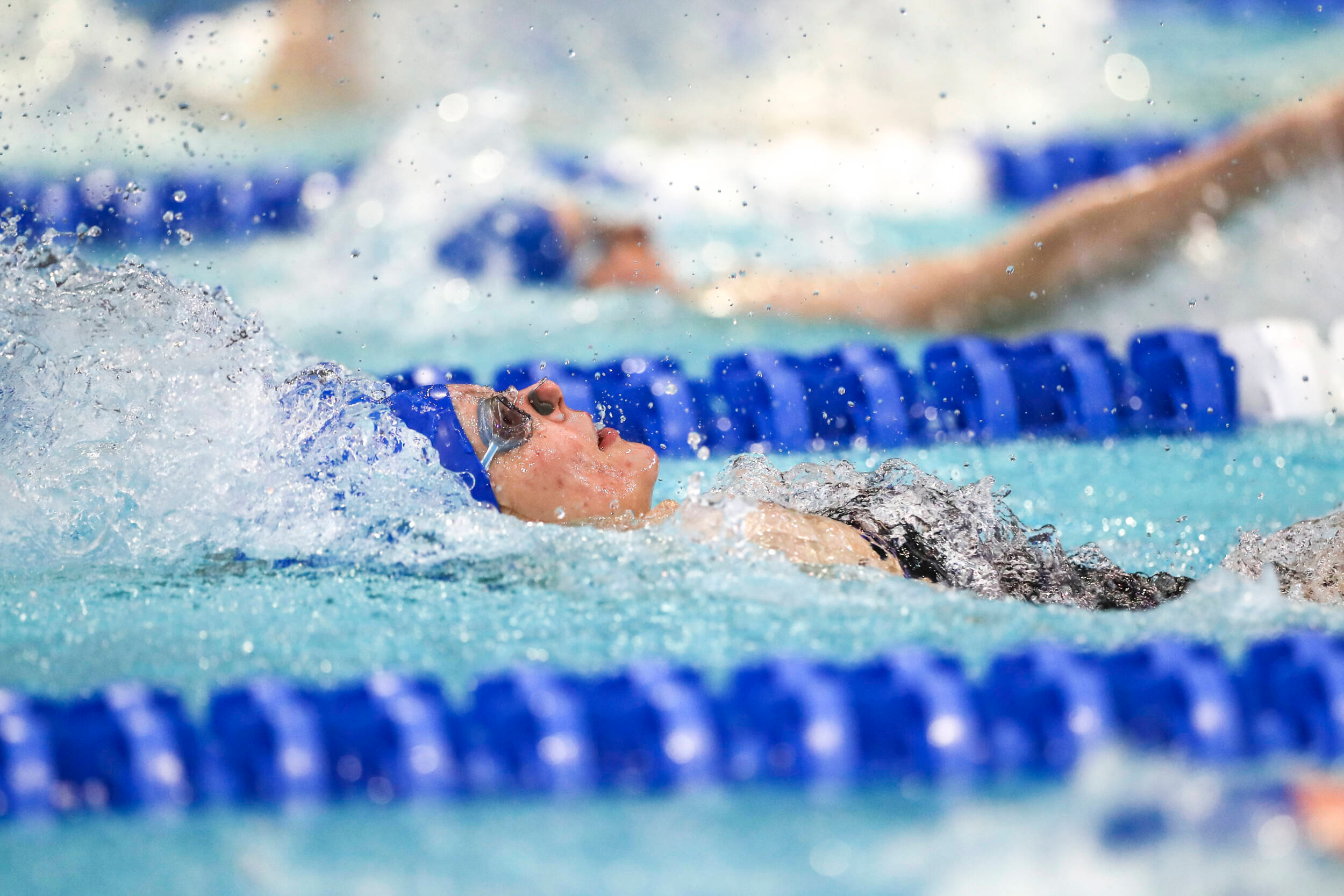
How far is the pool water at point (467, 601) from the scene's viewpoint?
4.00 ft

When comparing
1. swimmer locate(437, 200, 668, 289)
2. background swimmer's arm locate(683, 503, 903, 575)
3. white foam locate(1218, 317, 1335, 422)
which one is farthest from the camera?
swimmer locate(437, 200, 668, 289)

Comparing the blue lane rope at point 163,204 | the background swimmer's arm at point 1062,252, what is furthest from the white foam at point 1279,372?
the blue lane rope at point 163,204

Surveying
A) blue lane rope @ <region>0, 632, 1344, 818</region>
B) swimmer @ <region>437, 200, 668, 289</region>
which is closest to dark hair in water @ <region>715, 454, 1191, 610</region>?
blue lane rope @ <region>0, 632, 1344, 818</region>

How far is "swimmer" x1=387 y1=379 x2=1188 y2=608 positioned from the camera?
1811 millimetres

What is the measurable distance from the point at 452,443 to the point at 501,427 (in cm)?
7

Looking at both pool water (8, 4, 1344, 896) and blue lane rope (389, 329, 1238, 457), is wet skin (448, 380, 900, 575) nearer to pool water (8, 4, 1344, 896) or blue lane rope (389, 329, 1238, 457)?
pool water (8, 4, 1344, 896)

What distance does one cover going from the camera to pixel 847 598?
1.66 meters

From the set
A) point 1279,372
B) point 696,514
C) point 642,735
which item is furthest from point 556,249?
point 642,735

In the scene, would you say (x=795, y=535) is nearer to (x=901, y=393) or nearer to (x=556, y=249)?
(x=901, y=393)

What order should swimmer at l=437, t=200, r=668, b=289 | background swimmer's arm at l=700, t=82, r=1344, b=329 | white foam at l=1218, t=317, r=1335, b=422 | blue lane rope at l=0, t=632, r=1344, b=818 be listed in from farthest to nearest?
swimmer at l=437, t=200, r=668, b=289, background swimmer's arm at l=700, t=82, r=1344, b=329, white foam at l=1218, t=317, r=1335, b=422, blue lane rope at l=0, t=632, r=1344, b=818

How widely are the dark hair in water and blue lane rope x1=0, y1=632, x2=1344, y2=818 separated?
1.49ft

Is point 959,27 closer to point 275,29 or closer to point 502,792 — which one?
point 275,29

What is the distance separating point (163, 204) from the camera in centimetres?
432

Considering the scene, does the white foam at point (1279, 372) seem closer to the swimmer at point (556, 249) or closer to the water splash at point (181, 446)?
the swimmer at point (556, 249)
